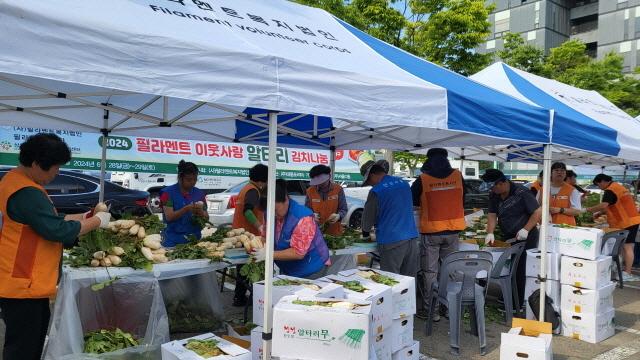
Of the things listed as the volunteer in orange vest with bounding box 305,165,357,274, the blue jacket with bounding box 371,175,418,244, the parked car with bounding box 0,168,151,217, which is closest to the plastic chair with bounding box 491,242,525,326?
the blue jacket with bounding box 371,175,418,244

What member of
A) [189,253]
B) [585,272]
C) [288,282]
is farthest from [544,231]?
[189,253]

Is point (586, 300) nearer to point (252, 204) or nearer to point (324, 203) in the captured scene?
point (324, 203)

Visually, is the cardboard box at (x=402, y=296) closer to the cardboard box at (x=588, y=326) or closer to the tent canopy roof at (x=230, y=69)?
the tent canopy roof at (x=230, y=69)

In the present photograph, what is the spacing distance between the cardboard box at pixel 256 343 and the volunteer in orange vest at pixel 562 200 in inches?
196

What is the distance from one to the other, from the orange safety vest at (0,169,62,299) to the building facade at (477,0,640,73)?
36966 millimetres

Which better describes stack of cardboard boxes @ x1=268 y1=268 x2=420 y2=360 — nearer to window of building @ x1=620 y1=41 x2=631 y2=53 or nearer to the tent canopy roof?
the tent canopy roof

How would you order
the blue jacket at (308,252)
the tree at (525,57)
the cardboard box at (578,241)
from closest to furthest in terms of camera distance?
the blue jacket at (308,252) → the cardboard box at (578,241) → the tree at (525,57)

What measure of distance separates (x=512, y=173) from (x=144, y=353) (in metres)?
35.3

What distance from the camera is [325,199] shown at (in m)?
6.00

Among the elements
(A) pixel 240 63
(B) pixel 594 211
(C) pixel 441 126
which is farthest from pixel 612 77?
(A) pixel 240 63

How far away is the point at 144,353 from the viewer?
10.6 ft

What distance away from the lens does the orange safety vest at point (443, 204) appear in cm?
526

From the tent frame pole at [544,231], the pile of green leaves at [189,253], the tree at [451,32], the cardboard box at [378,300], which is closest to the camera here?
the cardboard box at [378,300]

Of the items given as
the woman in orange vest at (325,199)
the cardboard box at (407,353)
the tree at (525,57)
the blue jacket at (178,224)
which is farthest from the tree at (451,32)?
the cardboard box at (407,353)
